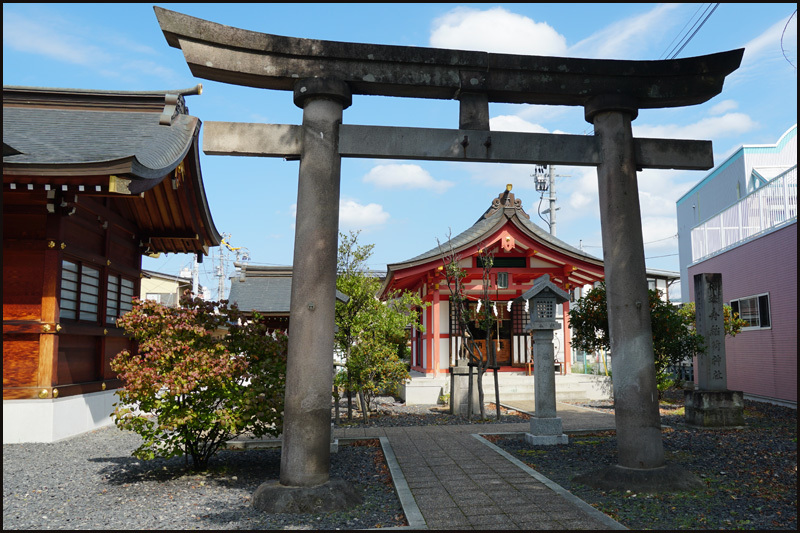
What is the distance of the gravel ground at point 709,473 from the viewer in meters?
5.27

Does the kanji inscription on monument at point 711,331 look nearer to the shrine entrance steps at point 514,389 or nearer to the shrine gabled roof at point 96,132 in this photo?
the shrine entrance steps at point 514,389

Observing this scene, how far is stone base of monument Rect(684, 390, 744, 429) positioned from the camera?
36.2 ft

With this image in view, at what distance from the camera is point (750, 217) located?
16.0 m

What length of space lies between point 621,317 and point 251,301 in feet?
71.0

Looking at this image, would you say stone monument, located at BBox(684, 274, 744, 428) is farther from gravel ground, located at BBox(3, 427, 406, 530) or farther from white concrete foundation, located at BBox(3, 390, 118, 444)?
white concrete foundation, located at BBox(3, 390, 118, 444)

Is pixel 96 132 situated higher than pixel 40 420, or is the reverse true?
pixel 96 132

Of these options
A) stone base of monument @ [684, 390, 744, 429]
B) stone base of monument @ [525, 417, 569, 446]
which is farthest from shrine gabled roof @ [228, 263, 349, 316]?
stone base of monument @ [684, 390, 744, 429]

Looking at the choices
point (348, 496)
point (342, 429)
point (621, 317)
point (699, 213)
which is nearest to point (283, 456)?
point (348, 496)

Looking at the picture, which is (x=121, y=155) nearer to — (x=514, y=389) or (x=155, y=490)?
(x=155, y=490)

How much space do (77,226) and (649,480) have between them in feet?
36.1

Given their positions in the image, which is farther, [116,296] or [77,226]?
[116,296]

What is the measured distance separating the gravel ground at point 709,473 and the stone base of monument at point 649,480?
112 mm

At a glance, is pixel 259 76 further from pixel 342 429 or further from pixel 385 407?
pixel 385 407

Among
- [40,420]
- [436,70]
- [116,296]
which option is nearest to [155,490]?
[40,420]
